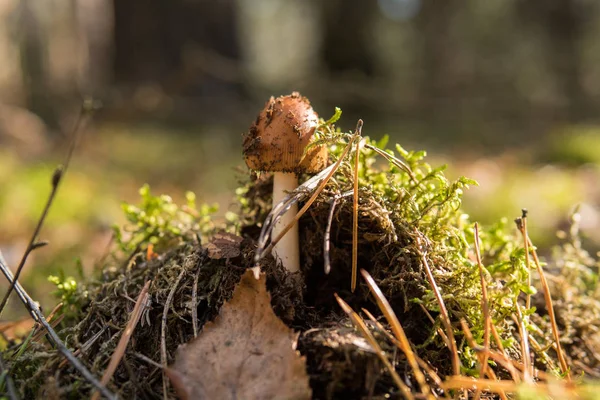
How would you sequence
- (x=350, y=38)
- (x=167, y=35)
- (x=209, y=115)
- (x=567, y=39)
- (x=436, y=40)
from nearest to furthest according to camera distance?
(x=167, y=35) < (x=209, y=115) < (x=350, y=38) < (x=567, y=39) < (x=436, y=40)

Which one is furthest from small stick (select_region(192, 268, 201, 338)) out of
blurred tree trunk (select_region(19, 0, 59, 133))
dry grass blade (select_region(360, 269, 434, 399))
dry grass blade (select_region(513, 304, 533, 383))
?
blurred tree trunk (select_region(19, 0, 59, 133))

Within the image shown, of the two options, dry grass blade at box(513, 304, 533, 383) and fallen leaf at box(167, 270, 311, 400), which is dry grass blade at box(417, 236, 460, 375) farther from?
fallen leaf at box(167, 270, 311, 400)

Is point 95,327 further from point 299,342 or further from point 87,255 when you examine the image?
point 87,255

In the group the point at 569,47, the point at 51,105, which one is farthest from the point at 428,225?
the point at 569,47

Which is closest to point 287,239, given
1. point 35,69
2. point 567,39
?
point 35,69

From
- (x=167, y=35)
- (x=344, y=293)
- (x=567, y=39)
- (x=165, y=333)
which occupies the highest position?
(x=567, y=39)

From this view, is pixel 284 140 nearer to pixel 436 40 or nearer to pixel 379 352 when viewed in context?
pixel 379 352

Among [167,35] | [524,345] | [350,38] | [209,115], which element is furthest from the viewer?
[350,38]
